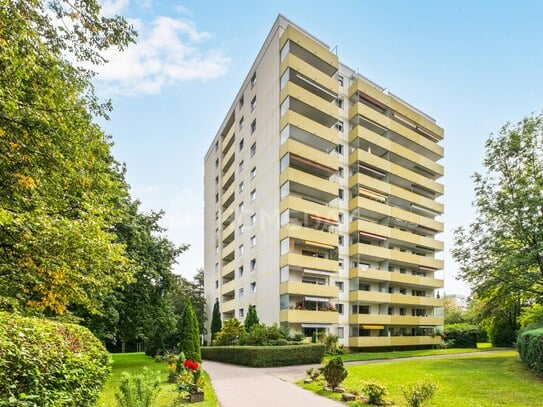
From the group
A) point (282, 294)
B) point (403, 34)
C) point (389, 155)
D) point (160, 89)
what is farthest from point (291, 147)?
point (160, 89)

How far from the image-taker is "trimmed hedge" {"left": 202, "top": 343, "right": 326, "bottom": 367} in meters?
21.4

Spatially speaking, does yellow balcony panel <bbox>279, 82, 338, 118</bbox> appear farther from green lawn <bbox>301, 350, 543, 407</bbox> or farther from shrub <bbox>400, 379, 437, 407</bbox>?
shrub <bbox>400, 379, 437, 407</bbox>

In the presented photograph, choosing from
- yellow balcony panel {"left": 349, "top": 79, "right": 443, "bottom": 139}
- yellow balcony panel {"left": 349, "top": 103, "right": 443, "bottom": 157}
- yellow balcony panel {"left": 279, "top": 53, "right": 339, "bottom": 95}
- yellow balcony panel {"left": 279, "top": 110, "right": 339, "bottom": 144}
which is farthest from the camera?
yellow balcony panel {"left": 349, "top": 79, "right": 443, "bottom": 139}

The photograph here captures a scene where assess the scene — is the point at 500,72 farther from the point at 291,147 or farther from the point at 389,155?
the point at 389,155

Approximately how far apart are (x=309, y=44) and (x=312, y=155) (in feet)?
32.9

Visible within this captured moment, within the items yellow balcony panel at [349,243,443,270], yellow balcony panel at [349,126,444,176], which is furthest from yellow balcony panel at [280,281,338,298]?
yellow balcony panel at [349,126,444,176]

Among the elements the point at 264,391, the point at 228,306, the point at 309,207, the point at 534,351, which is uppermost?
the point at 309,207

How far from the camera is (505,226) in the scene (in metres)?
26.5

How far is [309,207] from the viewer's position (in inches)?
1251

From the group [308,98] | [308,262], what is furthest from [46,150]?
[308,98]

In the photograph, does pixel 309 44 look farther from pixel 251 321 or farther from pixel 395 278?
pixel 251 321

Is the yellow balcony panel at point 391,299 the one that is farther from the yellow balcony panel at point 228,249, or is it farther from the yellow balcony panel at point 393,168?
the yellow balcony panel at point 228,249

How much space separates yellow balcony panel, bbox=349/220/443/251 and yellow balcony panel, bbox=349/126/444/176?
27.6 feet

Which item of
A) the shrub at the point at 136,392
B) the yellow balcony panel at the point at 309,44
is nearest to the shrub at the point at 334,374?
the shrub at the point at 136,392
